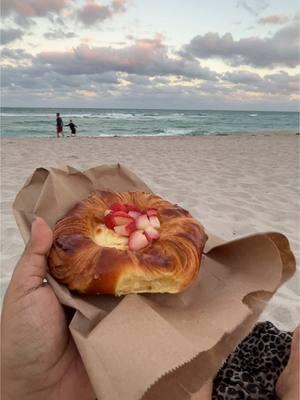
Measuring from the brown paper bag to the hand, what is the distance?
70mm

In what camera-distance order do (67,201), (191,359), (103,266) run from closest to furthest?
1. (191,359)
2. (103,266)
3. (67,201)

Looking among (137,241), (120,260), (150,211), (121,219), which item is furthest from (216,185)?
(120,260)

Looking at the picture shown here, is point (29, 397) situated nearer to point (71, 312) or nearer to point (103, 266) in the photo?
point (71, 312)

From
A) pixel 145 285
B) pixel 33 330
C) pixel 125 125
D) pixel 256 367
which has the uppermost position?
pixel 125 125

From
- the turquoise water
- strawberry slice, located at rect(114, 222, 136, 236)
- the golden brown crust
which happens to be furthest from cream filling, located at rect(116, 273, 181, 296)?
the turquoise water

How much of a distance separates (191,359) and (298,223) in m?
4.09

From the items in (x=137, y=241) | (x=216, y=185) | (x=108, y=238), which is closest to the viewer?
(x=137, y=241)

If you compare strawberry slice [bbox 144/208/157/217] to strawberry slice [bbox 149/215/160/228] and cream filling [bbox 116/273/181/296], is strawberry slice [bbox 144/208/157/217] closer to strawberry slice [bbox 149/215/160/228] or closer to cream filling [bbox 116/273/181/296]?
strawberry slice [bbox 149/215/160/228]

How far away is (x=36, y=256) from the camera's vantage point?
149cm

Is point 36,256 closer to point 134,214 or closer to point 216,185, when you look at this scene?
point 134,214

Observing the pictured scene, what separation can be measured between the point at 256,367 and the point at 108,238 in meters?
0.78

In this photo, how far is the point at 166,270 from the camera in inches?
56.8

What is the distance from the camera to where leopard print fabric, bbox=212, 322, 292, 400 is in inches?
60.1

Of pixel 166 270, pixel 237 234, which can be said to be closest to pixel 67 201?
pixel 166 270
